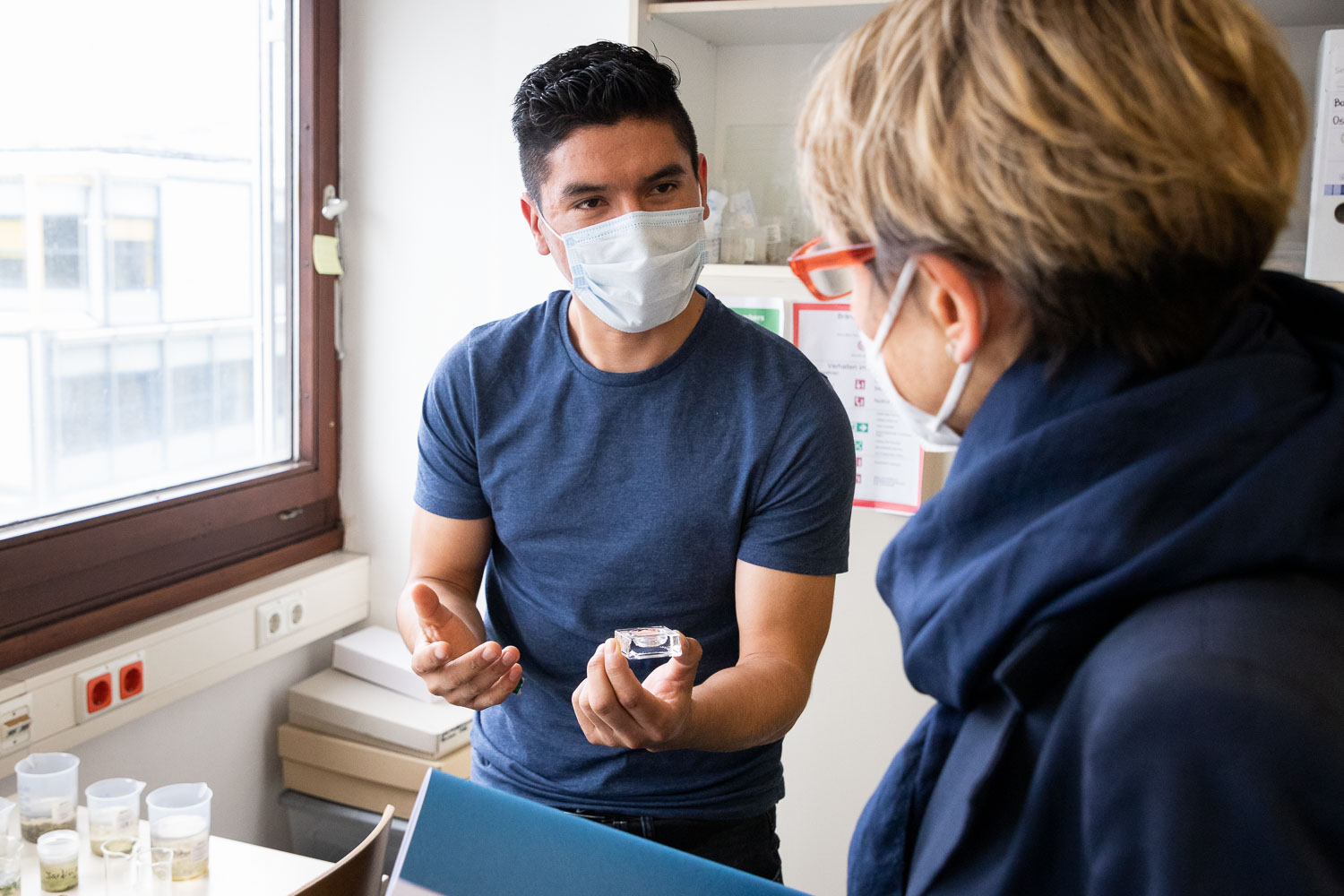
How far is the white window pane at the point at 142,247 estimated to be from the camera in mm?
1882

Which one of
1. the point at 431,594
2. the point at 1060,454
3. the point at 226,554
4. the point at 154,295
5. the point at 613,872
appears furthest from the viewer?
the point at 226,554

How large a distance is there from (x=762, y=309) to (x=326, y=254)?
108 centimetres

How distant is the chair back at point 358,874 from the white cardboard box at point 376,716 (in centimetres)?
96

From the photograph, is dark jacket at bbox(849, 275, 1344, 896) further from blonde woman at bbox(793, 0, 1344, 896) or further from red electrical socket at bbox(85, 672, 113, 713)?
red electrical socket at bbox(85, 672, 113, 713)

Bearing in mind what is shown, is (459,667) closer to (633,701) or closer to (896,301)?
(633,701)

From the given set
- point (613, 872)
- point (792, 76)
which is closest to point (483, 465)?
point (613, 872)

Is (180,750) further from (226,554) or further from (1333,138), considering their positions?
(1333,138)

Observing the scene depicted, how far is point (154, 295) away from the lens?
2.17 metres

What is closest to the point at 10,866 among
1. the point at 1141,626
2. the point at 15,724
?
the point at 15,724

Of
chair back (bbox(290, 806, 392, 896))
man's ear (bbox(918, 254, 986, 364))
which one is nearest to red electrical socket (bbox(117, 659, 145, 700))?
chair back (bbox(290, 806, 392, 896))

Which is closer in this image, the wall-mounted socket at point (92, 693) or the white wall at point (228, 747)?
the wall-mounted socket at point (92, 693)

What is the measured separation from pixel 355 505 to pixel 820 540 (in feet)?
5.33

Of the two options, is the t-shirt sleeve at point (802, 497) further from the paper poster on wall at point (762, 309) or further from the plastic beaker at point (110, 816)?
the plastic beaker at point (110, 816)

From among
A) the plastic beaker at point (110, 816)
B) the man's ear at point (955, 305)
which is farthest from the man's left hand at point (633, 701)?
the plastic beaker at point (110, 816)
